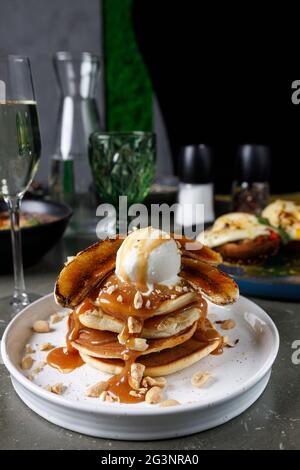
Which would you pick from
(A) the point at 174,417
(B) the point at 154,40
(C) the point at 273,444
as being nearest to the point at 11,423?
(A) the point at 174,417

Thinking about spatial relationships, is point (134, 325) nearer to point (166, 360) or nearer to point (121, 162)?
point (166, 360)

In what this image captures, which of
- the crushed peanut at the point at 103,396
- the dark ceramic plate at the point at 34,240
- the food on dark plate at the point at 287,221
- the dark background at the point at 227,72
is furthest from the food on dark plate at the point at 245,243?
the dark background at the point at 227,72

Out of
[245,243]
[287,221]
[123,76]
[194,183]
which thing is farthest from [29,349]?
[123,76]

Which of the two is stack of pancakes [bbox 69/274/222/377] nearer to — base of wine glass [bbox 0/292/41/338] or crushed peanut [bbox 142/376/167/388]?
crushed peanut [bbox 142/376/167/388]

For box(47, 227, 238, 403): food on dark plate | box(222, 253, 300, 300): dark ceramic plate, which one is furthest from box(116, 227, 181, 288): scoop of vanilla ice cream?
box(222, 253, 300, 300): dark ceramic plate

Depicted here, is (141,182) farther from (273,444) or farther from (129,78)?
(129,78)
